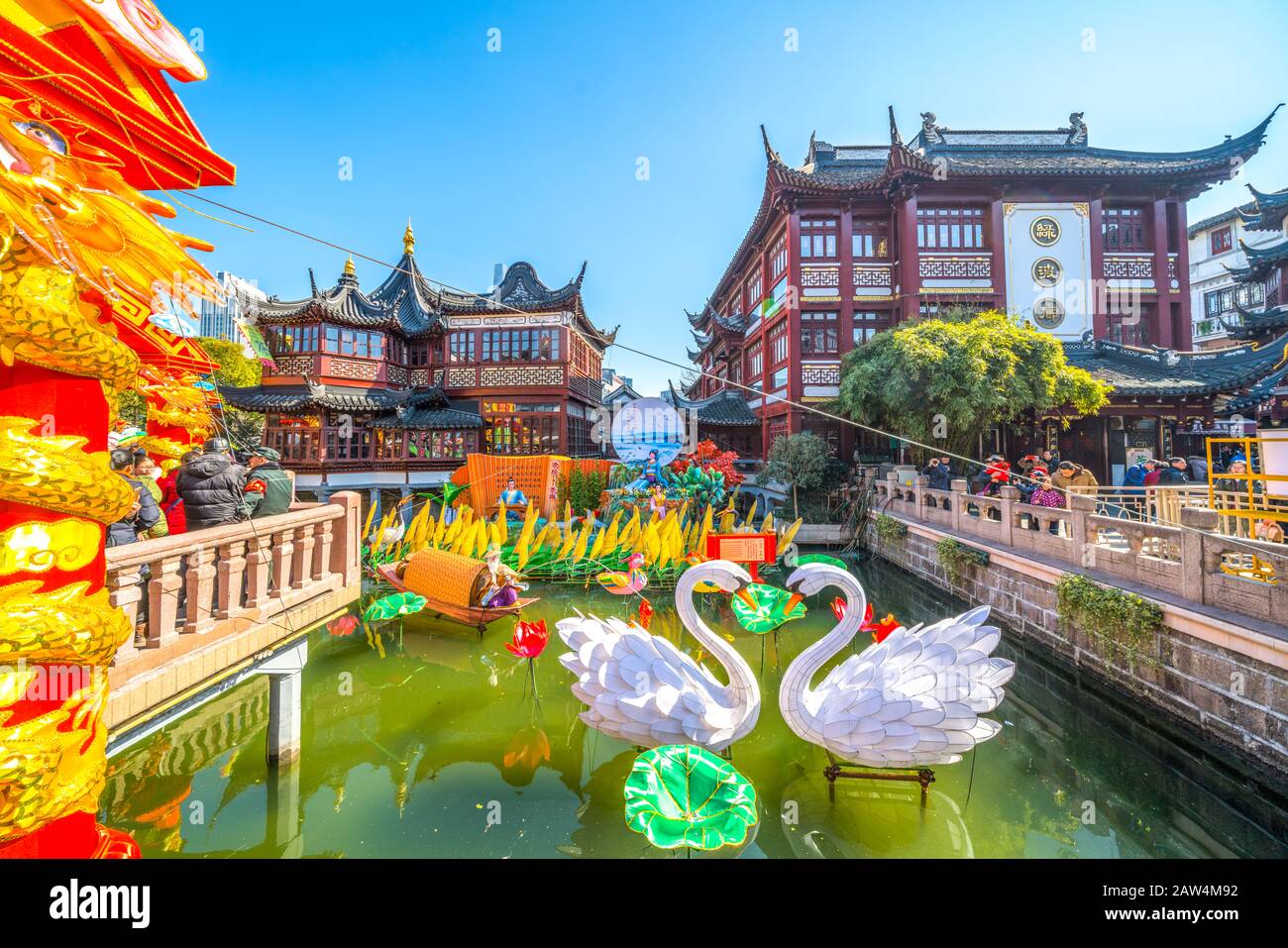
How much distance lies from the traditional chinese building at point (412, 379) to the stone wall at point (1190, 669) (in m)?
13.9

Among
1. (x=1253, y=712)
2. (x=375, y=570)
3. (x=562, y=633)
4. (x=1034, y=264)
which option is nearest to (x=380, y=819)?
(x=562, y=633)

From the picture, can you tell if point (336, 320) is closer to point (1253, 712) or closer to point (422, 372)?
point (422, 372)

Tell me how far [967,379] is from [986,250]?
7.83m

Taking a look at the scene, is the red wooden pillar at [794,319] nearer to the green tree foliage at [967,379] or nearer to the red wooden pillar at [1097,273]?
the green tree foliage at [967,379]

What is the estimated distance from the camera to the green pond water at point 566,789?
355cm

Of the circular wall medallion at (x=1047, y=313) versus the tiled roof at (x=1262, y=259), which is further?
the circular wall medallion at (x=1047, y=313)

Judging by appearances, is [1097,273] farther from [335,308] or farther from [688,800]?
[335,308]

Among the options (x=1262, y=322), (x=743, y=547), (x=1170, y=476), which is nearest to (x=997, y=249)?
(x=1262, y=322)

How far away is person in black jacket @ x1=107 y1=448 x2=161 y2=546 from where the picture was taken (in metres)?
3.47

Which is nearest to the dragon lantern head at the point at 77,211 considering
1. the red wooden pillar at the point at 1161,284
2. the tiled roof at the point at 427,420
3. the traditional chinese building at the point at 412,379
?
the traditional chinese building at the point at 412,379

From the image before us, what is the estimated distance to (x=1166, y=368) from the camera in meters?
14.3

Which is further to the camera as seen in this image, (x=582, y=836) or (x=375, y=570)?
(x=375, y=570)

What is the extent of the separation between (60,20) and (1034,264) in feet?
68.6

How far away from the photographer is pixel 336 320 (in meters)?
→ 17.3
